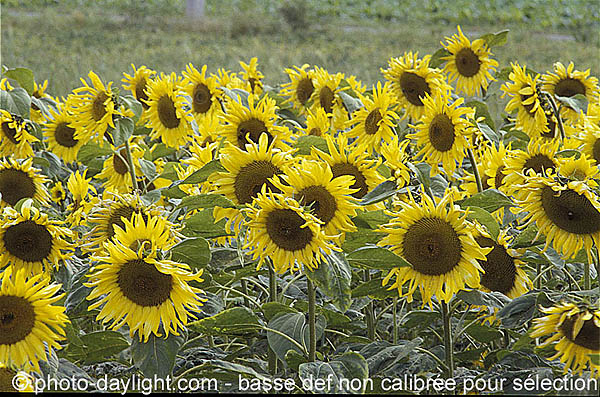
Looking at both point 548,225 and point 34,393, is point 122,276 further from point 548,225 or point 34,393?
point 548,225

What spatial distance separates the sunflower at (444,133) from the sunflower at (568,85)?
0.52m

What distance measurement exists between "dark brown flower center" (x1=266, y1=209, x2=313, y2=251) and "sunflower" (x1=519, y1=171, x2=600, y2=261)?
0.47m

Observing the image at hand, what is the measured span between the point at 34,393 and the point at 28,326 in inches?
4.4

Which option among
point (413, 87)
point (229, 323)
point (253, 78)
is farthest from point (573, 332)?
point (253, 78)

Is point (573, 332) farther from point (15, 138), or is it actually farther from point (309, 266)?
point (15, 138)

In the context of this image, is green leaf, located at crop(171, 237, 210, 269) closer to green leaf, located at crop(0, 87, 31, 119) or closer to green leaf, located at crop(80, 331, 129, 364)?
green leaf, located at crop(80, 331, 129, 364)

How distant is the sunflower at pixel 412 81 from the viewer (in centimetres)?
230

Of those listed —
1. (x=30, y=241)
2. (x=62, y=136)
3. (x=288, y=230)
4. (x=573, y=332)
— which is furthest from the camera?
(x=62, y=136)

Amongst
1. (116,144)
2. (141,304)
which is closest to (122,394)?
(141,304)

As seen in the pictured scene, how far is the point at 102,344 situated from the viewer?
1517 millimetres

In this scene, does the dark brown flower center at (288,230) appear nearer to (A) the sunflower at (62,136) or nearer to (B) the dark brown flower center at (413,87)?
(B) the dark brown flower center at (413,87)

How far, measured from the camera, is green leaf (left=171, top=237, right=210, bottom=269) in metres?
1.39

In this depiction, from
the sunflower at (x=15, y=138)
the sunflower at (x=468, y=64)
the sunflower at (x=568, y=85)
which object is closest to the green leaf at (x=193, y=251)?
the sunflower at (x=15, y=138)

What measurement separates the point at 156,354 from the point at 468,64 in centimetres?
167
